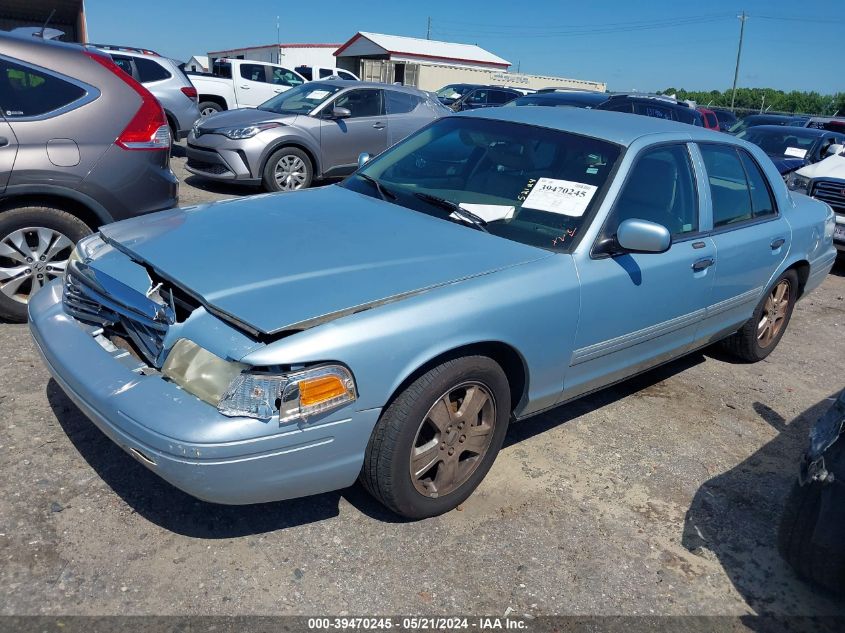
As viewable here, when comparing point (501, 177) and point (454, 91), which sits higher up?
point (454, 91)

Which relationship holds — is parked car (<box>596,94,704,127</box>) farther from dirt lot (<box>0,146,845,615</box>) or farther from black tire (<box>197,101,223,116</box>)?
dirt lot (<box>0,146,845,615</box>)

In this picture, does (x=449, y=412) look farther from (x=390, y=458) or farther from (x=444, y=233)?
(x=444, y=233)

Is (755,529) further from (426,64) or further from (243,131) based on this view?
(426,64)

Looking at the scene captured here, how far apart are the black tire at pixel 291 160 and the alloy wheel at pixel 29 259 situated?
15.2 ft

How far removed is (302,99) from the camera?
9.79 metres

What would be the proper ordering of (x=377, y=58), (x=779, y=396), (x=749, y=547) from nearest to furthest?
(x=749, y=547) → (x=779, y=396) → (x=377, y=58)

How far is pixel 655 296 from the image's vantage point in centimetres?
359

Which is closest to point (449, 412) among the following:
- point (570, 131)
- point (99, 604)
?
point (99, 604)

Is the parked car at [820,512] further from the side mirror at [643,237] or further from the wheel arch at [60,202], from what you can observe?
the wheel arch at [60,202]

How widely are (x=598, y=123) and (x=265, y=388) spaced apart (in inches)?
100

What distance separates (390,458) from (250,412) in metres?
0.60

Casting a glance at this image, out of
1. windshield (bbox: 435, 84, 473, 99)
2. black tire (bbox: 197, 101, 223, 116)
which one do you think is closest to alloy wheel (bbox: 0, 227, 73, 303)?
black tire (bbox: 197, 101, 223, 116)

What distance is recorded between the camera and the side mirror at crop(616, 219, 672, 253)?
3.18 meters

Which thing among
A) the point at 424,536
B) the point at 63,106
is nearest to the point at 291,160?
the point at 63,106
